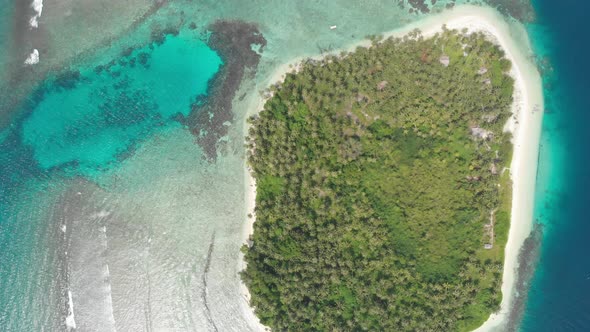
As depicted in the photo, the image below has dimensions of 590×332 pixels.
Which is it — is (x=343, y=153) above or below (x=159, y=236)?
above

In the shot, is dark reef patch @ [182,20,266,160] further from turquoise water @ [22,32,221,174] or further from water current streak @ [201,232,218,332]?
water current streak @ [201,232,218,332]

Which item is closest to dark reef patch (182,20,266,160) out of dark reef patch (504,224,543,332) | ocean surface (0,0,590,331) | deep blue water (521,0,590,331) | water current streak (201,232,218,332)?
ocean surface (0,0,590,331)

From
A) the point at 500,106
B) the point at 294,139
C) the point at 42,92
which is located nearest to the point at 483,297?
the point at 500,106

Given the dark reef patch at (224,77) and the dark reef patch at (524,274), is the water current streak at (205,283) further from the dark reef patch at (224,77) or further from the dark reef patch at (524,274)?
the dark reef patch at (524,274)

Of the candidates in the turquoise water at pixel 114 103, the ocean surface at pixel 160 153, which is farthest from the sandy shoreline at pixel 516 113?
the turquoise water at pixel 114 103

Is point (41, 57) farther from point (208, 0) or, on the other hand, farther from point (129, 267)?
point (129, 267)
